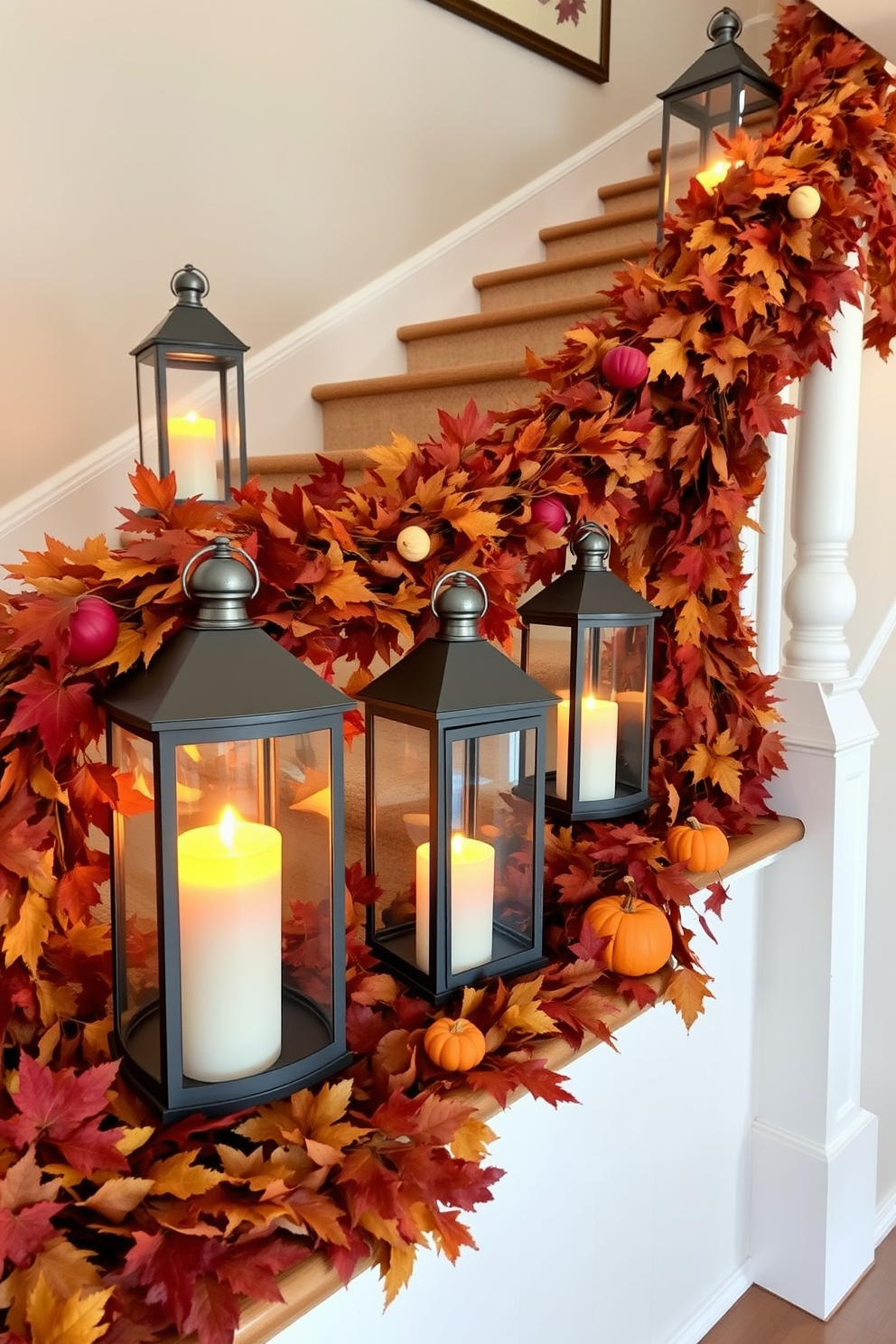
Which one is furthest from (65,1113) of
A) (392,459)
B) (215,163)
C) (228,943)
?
(215,163)

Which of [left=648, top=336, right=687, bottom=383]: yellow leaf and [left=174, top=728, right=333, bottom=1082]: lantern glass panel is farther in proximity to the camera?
[left=648, top=336, right=687, bottom=383]: yellow leaf

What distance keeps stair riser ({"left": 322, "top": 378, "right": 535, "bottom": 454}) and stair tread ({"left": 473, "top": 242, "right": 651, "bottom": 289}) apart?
0.42m

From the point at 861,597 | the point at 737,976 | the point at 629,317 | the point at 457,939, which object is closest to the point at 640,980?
the point at 457,939

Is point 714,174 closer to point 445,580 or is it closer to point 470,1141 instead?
point 445,580

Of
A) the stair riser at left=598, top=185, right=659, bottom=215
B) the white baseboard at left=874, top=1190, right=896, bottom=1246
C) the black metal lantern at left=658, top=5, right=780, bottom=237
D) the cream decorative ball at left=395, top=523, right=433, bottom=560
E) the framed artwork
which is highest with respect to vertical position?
the framed artwork

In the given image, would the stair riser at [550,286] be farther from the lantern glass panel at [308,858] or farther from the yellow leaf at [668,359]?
the lantern glass panel at [308,858]

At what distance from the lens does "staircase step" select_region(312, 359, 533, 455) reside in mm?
1931

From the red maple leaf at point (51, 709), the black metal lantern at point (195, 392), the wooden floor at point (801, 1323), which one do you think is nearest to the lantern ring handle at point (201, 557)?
the red maple leaf at point (51, 709)

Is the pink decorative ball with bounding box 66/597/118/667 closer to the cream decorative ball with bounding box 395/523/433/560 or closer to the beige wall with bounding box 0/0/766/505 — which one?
the cream decorative ball with bounding box 395/523/433/560

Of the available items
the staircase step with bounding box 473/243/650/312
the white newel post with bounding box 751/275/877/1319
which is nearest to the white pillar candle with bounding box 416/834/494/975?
the white newel post with bounding box 751/275/877/1319

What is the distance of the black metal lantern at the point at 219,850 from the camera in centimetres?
65

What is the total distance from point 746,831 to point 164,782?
1.01 metres

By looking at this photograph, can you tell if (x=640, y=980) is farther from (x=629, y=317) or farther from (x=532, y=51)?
(x=532, y=51)

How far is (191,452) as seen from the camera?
177cm
